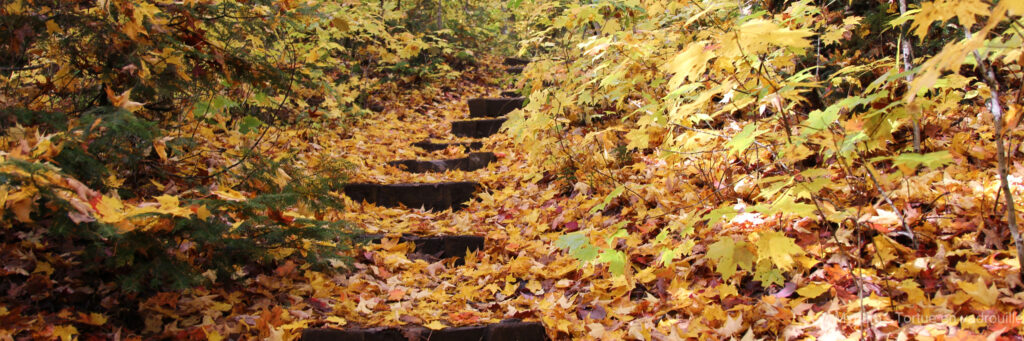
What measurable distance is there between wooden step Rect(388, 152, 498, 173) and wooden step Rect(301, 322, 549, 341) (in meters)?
3.56

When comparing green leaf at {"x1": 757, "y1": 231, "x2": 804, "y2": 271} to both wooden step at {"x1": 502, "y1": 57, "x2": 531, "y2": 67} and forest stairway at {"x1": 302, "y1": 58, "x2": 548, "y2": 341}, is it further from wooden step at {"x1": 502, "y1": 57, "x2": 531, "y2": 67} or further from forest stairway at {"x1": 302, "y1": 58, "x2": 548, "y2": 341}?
wooden step at {"x1": 502, "y1": 57, "x2": 531, "y2": 67}

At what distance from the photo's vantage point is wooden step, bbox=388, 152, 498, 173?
5.91m

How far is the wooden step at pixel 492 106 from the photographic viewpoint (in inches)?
315

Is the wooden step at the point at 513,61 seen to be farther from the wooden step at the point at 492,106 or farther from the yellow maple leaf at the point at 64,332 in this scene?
the yellow maple leaf at the point at 64,332

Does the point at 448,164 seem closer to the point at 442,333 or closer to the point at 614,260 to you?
the point at 442,333

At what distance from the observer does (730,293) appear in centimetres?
242

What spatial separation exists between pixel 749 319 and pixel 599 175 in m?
2.17

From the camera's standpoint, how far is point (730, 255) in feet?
6.46

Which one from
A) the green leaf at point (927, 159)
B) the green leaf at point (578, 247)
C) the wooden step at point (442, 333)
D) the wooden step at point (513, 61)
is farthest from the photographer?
the wooden step at point (513, 61)

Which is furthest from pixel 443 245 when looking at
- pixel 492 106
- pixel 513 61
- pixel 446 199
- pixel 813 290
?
pixel 513 61

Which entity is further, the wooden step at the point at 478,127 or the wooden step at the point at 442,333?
the wooden step at the point at 478,127

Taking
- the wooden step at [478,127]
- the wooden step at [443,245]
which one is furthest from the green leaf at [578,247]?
the wooden step at [478,127]


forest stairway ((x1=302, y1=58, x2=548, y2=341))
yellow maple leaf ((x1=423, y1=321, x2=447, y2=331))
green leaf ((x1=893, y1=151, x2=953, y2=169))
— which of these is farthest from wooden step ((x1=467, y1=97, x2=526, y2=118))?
green leaf ((x1=893, y1=151, x2=953, y2=169))

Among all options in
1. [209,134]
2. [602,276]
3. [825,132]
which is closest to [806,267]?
[825,132]
